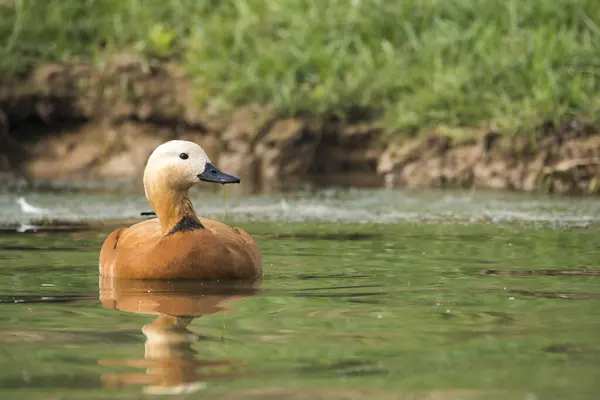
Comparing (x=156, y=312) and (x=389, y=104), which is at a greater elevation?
(x=389, y=104)

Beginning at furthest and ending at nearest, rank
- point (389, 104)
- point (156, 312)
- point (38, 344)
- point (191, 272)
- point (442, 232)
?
point (389, 104)
point (442, 232)
point (191, 272)
point (156, 312)
point (38, 344)

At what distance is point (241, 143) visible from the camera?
619 inches

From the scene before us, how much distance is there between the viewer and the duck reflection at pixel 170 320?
4.15 m

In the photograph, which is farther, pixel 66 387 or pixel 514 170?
pixel 514 170

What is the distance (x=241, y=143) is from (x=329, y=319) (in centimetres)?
1041

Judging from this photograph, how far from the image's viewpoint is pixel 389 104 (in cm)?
1545

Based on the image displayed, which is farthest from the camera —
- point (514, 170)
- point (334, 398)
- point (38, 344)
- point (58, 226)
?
point (514, 170)

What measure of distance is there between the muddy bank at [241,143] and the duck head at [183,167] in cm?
633

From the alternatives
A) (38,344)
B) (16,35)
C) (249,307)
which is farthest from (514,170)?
(38,344)

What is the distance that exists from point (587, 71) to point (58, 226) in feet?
22.0

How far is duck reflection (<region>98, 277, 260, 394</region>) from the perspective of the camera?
4152 millimetres

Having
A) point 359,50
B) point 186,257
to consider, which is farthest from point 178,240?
point 359,50

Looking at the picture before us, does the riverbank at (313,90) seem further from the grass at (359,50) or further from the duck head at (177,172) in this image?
the duck head at (177,172)

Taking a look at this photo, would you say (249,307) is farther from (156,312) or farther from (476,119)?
(476,119)
